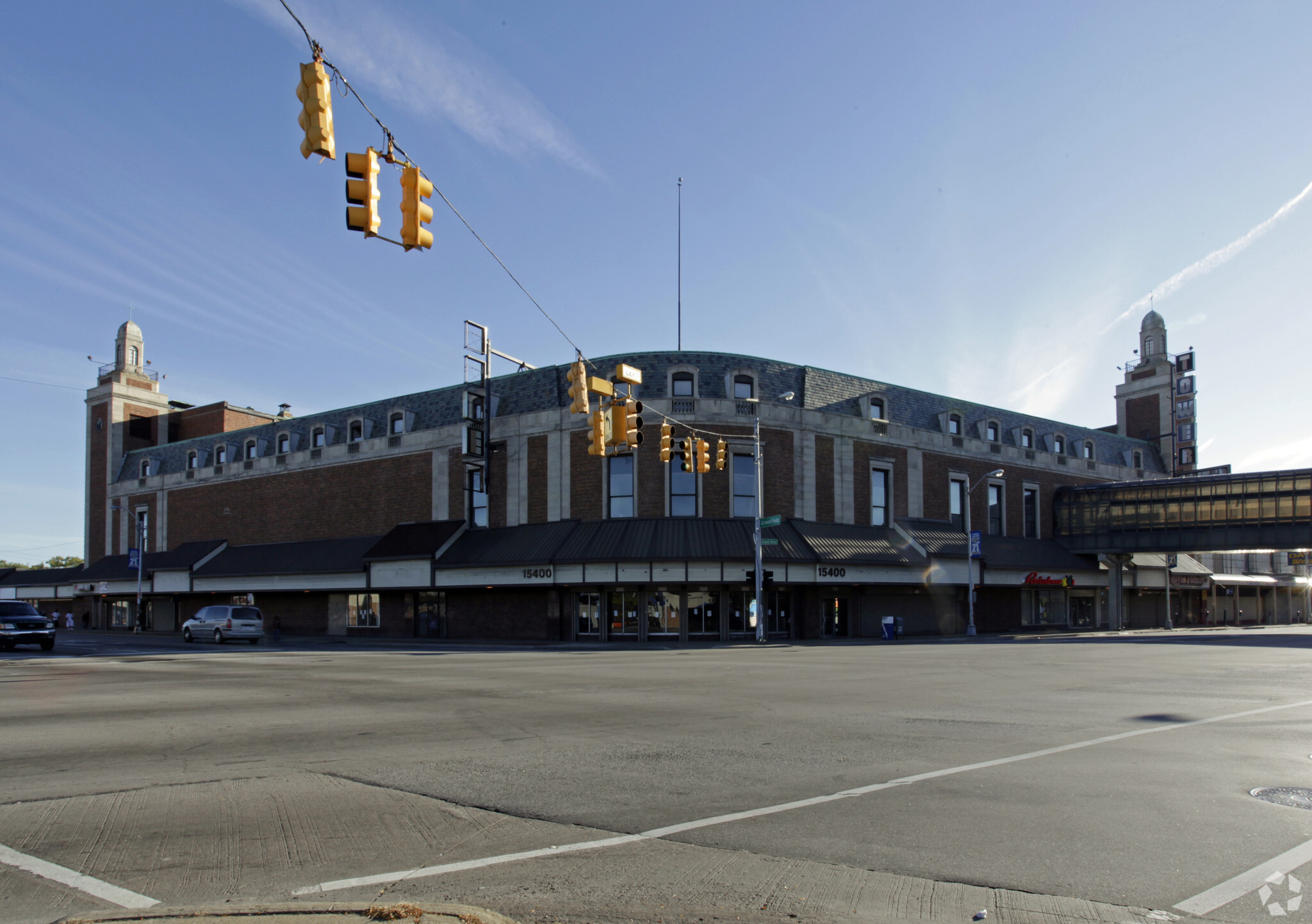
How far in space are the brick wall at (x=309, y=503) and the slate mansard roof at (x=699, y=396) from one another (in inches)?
88.4

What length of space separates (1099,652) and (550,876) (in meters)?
27.1

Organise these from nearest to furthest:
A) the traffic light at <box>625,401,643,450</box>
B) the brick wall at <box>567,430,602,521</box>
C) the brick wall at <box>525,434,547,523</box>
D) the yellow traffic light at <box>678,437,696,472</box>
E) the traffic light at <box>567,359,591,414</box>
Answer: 1. the traffic light at <box>567,359,591,414</box>
2. the traffic light at <box>625,401,643,450</box>
3. the yellow traffic light at <box>678,437,696,472</box>
4. the brick wall at <box>567,430,602,521</box>
5. the brick wall at <box>525,434,547,523</box>

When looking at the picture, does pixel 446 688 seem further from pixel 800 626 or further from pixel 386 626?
pixel 386 626

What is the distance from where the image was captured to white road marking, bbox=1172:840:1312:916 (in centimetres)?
486

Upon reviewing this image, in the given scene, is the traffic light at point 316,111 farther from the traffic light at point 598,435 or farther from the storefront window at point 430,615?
the storefront window at point 430,615

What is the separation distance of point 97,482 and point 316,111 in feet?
219

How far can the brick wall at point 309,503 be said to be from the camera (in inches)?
1860

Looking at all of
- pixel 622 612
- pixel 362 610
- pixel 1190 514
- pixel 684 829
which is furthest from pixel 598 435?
pixel 1190 514

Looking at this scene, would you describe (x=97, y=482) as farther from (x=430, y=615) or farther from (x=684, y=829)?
(x=684, y=829)

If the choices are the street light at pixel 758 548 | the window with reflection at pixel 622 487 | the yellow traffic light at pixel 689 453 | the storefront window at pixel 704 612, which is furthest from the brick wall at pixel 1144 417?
the yellow traffic light at pixel 689 453

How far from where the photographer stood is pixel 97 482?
64.6m
